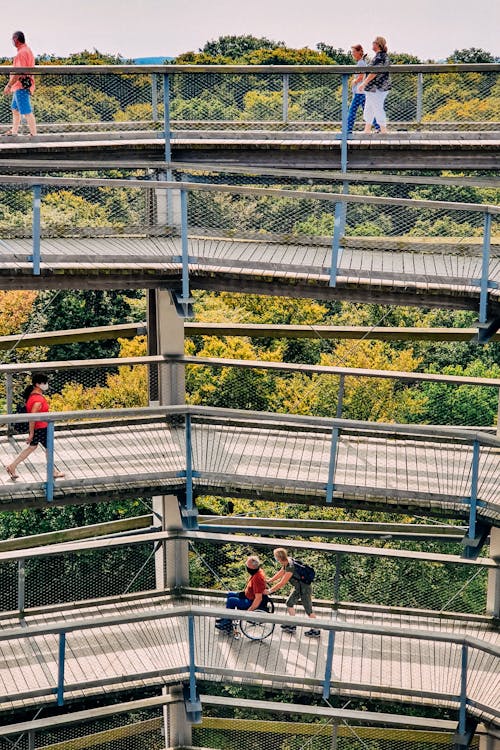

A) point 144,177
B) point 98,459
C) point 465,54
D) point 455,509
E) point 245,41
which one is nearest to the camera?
point 455,509

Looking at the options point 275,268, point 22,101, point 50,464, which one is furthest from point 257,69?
point 50,464

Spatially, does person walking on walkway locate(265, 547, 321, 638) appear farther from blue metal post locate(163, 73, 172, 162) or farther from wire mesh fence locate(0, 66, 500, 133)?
wire mesh fence locate(0, 66, 500, 133)

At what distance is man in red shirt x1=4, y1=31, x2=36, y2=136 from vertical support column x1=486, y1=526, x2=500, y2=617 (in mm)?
7709

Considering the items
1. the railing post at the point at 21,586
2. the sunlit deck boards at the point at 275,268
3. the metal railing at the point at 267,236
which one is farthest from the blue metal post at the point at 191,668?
the sunlit deck boards at the point at 275,268

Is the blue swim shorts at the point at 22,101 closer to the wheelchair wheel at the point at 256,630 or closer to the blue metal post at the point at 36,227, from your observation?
the blue metal post at the point at 36,227

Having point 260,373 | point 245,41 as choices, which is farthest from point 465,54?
point 260,373

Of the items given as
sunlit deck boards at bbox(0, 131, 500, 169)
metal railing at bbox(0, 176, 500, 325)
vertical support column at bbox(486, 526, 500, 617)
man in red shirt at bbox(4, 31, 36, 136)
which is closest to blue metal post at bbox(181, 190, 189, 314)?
metal railing at bbox(0, 176, 500, 325)

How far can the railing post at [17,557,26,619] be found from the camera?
15.3 metres

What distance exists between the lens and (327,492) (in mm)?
13672

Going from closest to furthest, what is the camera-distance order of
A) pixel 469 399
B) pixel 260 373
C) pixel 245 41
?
pixel 260 373, pixel 469 399, pixel 245 41

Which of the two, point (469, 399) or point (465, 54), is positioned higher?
point (465, 54)

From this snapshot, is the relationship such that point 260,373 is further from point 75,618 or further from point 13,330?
point 75,618

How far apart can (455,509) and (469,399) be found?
2198 centimetres

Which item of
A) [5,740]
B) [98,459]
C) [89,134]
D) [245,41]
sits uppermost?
[245,41]
